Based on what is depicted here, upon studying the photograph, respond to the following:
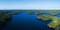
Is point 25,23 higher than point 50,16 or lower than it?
lower

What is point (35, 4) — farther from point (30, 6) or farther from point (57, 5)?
point (57, 5)

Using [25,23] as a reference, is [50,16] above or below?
above

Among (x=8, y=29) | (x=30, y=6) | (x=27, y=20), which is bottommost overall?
(x=8, y=29)

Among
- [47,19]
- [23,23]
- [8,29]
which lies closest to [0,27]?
[8,29]

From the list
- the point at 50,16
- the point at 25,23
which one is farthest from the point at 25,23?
Answer: the point at 50,16

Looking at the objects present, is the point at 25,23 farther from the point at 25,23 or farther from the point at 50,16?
the point at 50,16
